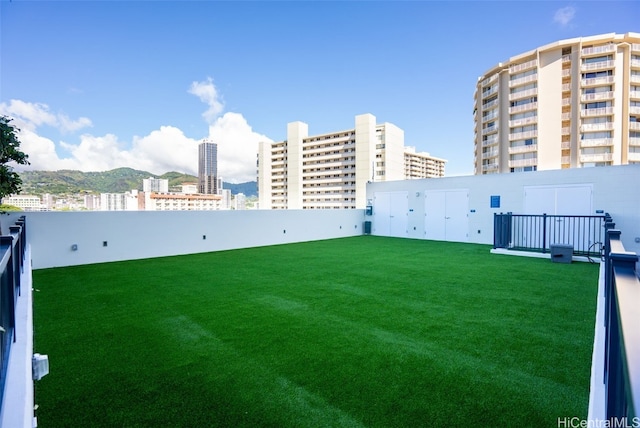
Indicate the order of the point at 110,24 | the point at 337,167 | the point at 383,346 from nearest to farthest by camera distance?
the point at 383,346 < the point at 110,24 < the point at 337,167

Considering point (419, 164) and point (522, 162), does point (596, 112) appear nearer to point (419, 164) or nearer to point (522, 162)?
point (522, 162)

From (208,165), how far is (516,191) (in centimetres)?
4525

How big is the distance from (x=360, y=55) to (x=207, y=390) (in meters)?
32.7

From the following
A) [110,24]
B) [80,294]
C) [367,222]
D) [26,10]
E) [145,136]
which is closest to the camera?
[80,294]

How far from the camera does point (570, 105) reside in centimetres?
3612

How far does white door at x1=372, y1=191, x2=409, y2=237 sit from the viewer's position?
13500 mm

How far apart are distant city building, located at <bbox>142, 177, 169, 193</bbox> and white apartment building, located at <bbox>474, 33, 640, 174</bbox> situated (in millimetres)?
38060

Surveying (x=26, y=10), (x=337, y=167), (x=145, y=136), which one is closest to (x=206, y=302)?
(x=26, y=10)

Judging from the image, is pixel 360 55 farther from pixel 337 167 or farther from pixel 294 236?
pixel 337 167

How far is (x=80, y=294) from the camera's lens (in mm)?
4766

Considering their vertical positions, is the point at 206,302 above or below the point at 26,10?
below

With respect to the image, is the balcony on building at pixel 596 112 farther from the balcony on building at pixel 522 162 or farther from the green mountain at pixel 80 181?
the green mountain at pixel 80 181

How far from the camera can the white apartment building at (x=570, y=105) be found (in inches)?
1356

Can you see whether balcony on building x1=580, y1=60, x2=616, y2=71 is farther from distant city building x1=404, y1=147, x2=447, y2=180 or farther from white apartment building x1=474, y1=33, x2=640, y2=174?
distant city building x1=404, y1=147, x2=447, y2=180
